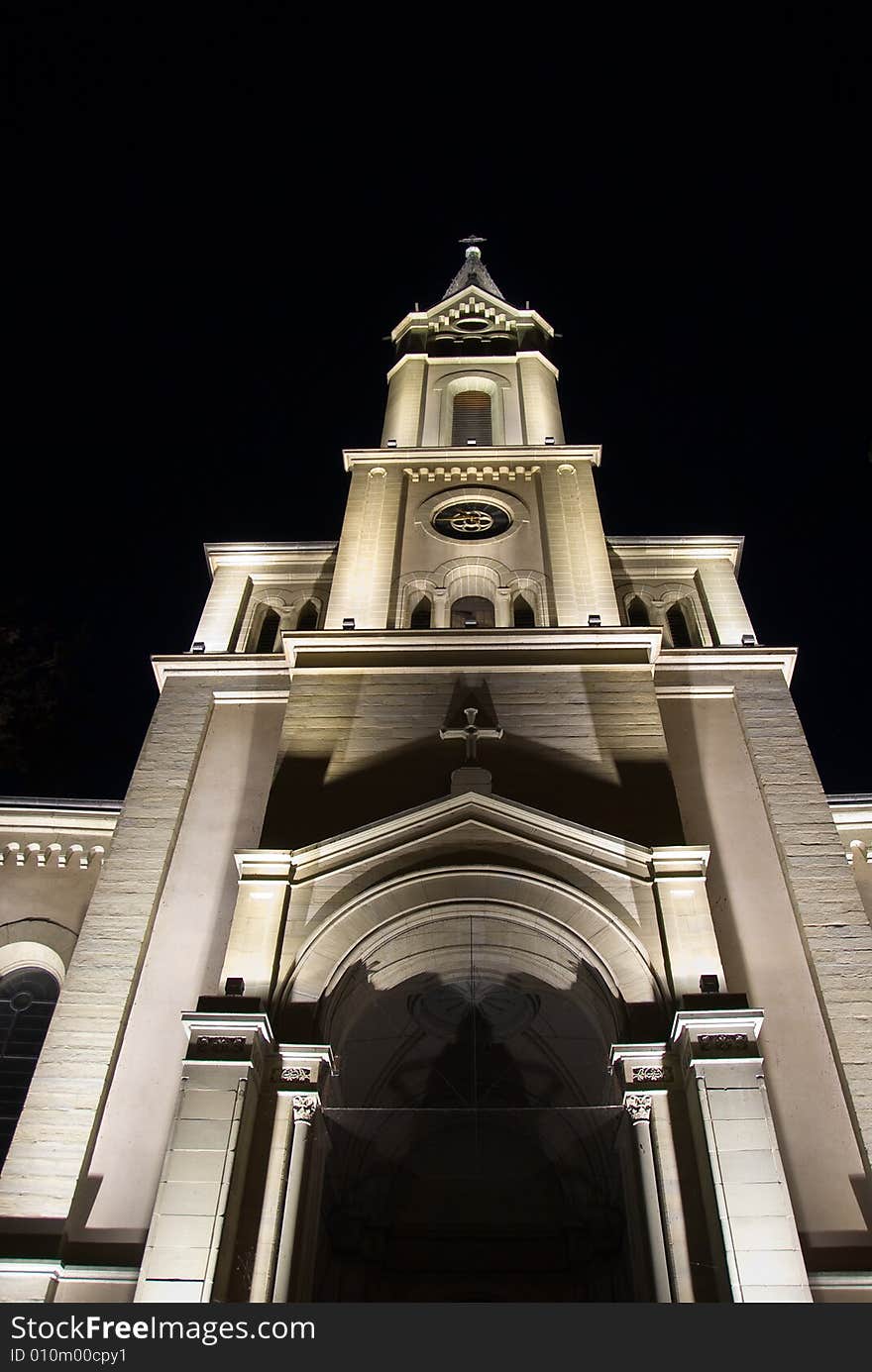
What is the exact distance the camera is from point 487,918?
688 inches

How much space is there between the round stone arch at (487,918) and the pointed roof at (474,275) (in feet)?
86.3

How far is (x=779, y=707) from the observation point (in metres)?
22.6

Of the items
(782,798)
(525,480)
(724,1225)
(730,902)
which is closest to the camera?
(724,1225)

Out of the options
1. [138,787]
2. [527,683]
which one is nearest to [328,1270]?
[138,787]

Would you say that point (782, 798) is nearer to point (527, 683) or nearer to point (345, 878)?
point (527, 683)

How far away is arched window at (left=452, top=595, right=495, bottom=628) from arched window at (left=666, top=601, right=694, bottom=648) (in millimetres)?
4150

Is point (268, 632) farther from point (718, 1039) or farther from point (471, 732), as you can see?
point (718, 1039)

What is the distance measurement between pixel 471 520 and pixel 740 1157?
17.5 meters

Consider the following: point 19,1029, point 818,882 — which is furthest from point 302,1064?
point 818,882

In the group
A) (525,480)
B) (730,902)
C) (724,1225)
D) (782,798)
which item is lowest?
(724,1225)

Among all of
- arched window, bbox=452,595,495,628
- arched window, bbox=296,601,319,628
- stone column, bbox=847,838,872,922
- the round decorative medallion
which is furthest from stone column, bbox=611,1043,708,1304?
the round decorative medallion

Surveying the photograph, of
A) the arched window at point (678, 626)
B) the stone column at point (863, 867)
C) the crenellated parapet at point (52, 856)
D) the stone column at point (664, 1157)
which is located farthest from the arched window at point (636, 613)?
the stone column at point (664, 1157)

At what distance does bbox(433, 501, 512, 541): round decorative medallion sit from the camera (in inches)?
1073

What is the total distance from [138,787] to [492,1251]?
1083 cm
